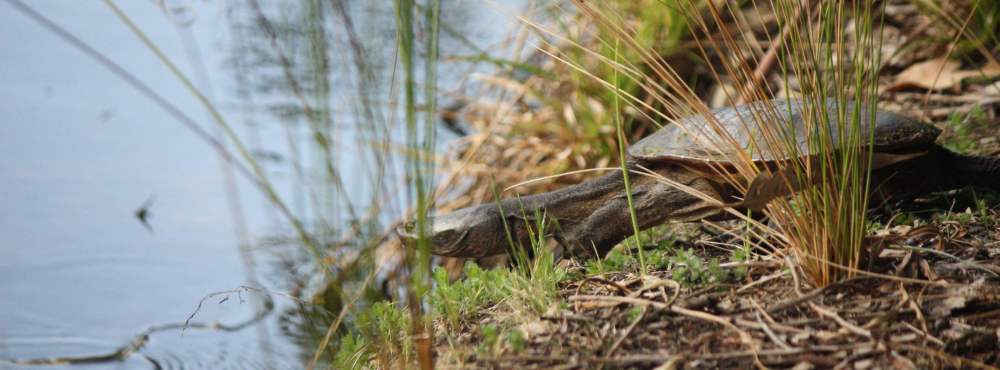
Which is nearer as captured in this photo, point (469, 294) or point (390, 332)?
point (390, 332)

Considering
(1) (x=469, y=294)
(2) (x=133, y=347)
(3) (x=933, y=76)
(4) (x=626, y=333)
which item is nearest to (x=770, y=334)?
(4) (x=626, y=333)

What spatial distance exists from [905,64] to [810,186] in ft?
9.19

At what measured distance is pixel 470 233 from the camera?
2.36 m

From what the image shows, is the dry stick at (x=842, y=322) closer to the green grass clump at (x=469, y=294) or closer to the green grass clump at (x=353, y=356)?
the green grass clump at (x=469, y=294)

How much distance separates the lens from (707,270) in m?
1.77

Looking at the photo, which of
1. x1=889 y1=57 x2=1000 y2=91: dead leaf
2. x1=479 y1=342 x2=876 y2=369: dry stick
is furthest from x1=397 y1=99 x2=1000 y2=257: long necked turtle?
x1=889 y1=57 x2=1000 y2=91: dead leaf

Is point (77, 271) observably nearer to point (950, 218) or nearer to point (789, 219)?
point (789, 219)

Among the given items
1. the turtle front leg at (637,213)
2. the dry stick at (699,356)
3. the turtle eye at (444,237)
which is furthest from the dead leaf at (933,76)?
the dry stick at (699,356)

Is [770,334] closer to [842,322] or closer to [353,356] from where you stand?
[842,322]

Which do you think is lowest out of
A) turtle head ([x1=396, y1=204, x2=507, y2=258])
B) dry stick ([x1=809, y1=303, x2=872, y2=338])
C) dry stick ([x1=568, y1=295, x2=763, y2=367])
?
dry stick ([x1=809, y1=303, x2=872, y2=338])

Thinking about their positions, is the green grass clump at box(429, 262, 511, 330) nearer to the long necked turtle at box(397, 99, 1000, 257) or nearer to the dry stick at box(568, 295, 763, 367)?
the dry stick at box(568, 295, 763, 367)

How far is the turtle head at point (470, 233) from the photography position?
235 centimetres

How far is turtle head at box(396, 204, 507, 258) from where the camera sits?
2.35 m

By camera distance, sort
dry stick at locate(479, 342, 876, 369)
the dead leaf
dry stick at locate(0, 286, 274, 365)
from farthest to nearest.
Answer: the dead leaf, dry stick at locate(0, 286, 274, 365), dry stick at locate(479, 342, 876, 369)
